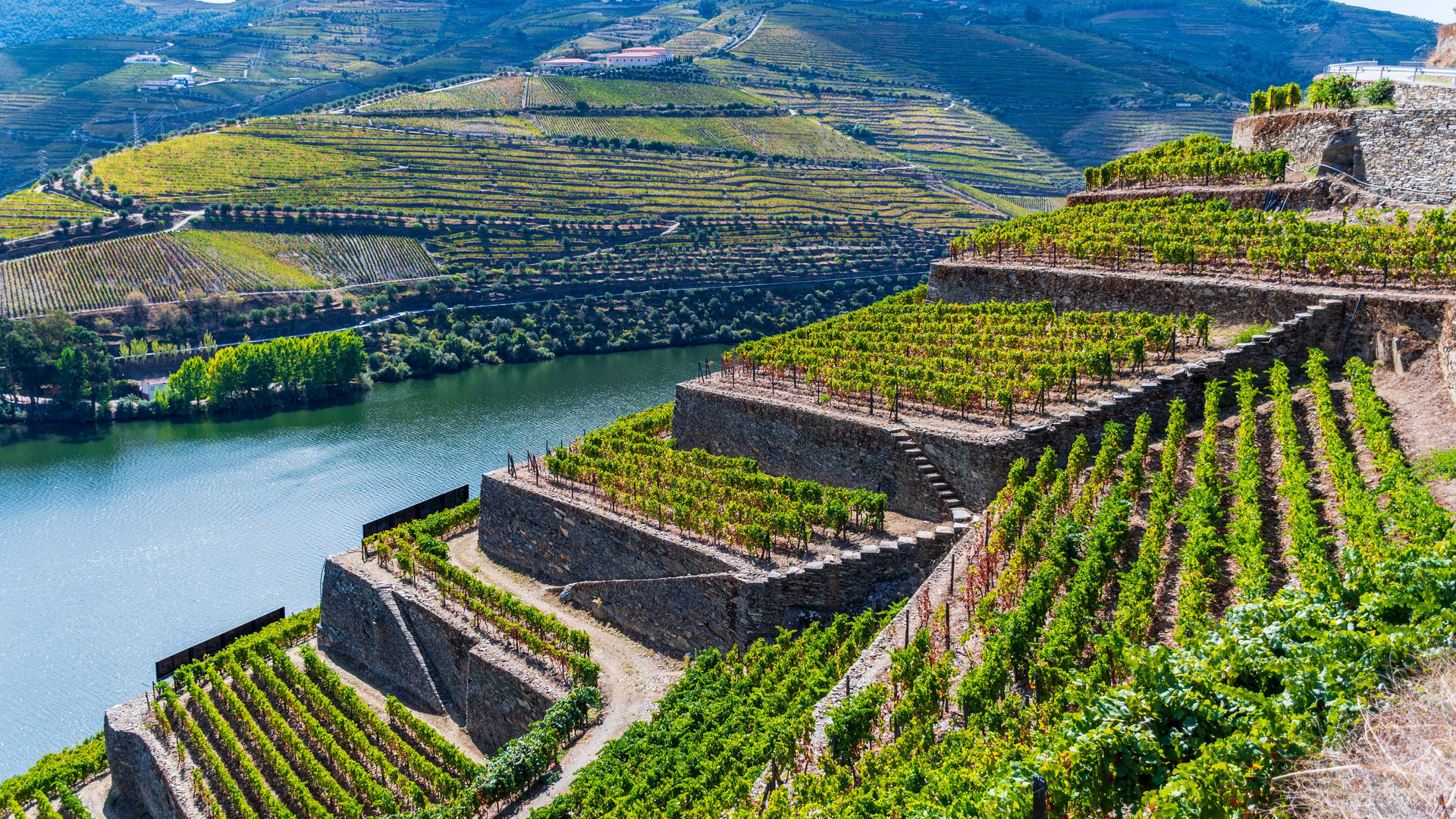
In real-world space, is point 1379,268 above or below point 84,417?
above

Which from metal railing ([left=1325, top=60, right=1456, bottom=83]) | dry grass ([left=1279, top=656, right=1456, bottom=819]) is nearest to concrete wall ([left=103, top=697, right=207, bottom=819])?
dry grass ([left=1279, top=656, right=1456, bottom=819])

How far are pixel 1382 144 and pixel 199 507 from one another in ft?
167

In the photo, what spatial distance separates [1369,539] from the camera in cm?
1041

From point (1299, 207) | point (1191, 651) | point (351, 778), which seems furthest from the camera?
point (1299, 207)

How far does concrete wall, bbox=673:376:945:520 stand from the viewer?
2012 cm

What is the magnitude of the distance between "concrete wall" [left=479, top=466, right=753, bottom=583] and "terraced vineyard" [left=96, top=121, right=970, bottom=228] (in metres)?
78.8

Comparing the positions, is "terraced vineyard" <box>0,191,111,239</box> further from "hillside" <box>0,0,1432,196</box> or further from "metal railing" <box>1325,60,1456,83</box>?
"metal railing" <box>1325,60,1456,83</box>

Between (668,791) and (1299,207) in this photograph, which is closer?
(668,791)

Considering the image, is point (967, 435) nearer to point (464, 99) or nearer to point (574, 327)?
point (574, 327)

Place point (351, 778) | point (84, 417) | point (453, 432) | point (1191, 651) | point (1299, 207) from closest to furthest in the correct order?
1. point (1191, 651)
2. point (351, 778)
3. point (1299, 207)
4. point (453, 432)
5. point (84, 417)

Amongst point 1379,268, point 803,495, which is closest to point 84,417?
point 803,495

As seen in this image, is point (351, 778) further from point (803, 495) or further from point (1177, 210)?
point (1177, 210)

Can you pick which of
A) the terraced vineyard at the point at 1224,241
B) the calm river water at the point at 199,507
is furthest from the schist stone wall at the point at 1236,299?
the calm river water at the point at 199,507

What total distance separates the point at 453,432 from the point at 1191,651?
5147 centimetres
